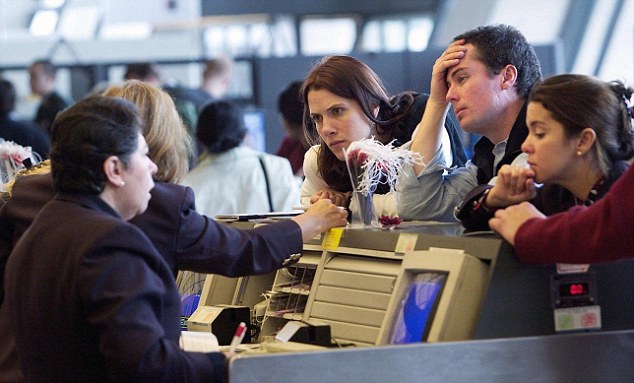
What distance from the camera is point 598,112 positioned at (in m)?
2.46

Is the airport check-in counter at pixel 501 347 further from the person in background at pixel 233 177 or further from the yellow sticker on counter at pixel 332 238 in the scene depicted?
the person in background at pixel 233 177

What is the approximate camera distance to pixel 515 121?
3035 millimetres

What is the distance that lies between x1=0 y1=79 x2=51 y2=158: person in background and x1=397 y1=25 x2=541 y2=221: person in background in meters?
4.22

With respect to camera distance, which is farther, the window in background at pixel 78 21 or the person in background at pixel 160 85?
the window in background at pixel 78 21

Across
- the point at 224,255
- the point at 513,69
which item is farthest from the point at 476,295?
the point at 513,69

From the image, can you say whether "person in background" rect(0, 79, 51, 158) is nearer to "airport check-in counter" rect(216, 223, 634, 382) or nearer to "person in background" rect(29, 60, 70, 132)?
"person in background" rect(29, 60, 70, 132)

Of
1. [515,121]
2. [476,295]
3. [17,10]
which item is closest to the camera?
[476,295]

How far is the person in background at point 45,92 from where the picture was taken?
823 centimetres

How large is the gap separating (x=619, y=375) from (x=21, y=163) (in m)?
2.55

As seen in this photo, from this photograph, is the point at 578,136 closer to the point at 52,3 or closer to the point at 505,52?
the point at 505,52

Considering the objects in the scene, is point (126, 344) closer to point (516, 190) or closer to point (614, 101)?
point (516, 190)

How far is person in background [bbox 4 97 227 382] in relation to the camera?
7.22 ft

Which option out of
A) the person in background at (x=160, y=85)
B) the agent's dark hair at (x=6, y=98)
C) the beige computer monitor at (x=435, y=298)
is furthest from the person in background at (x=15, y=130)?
the beige computer monitor at (x=435, y=298)

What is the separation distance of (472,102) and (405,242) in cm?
59
